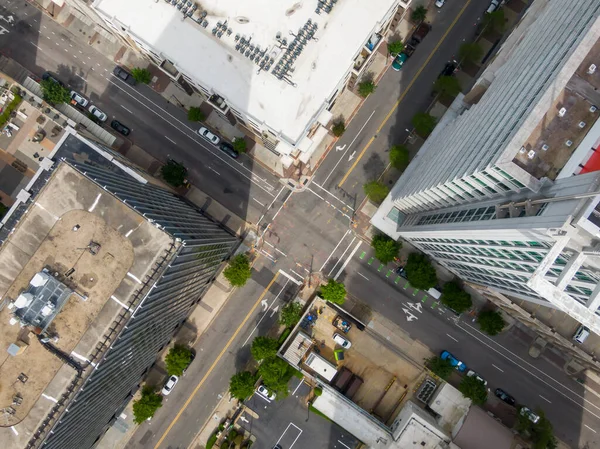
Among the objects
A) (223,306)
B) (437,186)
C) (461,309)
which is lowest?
(223,306)

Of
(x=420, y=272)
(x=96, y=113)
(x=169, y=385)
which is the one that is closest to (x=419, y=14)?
(x=420, y=272)

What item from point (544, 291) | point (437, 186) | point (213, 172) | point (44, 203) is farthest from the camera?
point (213, 172)

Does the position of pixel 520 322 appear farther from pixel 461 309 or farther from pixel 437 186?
pixel 437 186

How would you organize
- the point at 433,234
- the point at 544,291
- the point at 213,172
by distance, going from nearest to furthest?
the point at 544,291 → the point at 433,234 → the point at 213,172

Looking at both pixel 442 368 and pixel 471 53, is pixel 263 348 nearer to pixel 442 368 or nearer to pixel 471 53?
pixel 442 368

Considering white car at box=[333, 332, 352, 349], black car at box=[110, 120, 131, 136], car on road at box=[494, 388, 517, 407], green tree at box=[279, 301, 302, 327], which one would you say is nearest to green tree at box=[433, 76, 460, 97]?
green tree at box=[279, 301, 302, 327]

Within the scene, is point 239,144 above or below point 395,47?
below

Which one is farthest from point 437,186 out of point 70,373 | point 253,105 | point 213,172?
point 70,373
